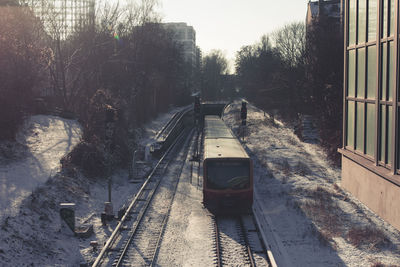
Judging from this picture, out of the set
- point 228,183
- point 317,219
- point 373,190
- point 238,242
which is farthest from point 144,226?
point 373,190

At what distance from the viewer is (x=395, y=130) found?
14.8 meters

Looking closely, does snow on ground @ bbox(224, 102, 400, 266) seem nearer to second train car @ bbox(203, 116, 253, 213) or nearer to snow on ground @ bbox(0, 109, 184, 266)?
second train car @ bbox(203, 116, 253, 213)

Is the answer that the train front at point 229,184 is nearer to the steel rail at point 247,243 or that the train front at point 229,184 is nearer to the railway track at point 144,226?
the steel rail at point 247,243

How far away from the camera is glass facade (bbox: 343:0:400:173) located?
15062mm

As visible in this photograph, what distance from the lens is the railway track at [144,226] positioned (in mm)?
12586

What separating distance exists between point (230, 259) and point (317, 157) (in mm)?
19412

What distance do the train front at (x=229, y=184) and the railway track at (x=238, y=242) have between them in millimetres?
538

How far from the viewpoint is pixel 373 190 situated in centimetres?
1697

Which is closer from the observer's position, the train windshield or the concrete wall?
the concrete wall

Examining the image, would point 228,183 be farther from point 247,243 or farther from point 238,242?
point 247,243

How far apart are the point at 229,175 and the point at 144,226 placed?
12.3ft

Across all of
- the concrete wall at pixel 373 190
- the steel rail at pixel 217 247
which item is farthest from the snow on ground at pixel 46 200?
the concrete wall at pixel 373 190

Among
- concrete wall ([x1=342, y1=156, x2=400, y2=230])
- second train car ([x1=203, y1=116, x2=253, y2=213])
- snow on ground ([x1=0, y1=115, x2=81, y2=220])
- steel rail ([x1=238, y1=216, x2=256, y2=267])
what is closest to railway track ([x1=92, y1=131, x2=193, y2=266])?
second train car ([x1=203, y1=116, x2=253, y2=213])

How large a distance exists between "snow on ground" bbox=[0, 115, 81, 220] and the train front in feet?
22.4
